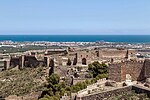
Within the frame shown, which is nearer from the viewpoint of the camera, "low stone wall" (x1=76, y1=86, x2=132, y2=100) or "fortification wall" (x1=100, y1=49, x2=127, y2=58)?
"low stone wall" (x1=76, y1=86, x2=132, y2=100)

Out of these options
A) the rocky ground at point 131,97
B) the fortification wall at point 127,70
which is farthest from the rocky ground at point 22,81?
the rocky ground at point 131,97

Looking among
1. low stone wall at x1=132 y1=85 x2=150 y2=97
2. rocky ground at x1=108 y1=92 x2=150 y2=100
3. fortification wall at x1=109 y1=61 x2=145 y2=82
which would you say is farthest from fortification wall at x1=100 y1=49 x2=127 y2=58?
rocky ground at x1=108 y1=92 x2=150 y2=100

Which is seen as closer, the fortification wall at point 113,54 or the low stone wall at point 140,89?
the low stone wall at point 140,89

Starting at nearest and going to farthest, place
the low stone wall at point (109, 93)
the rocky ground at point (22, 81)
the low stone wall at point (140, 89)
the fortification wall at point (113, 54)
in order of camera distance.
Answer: the low stone wall at point (140, 89)
the low stone wall at point (109, 93)
the rocky ground at point (22, 81)
the fortification wall at point (113, 54)

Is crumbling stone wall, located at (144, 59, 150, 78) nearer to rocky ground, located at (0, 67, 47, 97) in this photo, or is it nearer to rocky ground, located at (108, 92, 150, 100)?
rocky ground, located at (108, 92, 150, 100)

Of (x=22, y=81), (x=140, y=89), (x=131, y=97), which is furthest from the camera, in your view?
(x=22, y=81)

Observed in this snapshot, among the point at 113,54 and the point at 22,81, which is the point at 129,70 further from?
the point at 113,54

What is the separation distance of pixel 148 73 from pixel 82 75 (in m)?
8.85

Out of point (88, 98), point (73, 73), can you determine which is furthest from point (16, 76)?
point (88, 98)

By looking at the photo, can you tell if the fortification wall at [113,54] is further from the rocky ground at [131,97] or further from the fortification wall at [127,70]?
the rocky ground at [131,97]

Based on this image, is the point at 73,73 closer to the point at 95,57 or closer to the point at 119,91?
the point at 95,57

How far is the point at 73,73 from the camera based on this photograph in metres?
30.1

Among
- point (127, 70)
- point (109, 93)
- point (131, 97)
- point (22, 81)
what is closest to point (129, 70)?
point (127, 70)

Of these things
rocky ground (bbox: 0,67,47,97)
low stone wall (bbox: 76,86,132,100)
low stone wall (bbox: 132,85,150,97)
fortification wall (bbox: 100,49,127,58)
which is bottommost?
rocky ground (bbox: 0,67,47,97)
